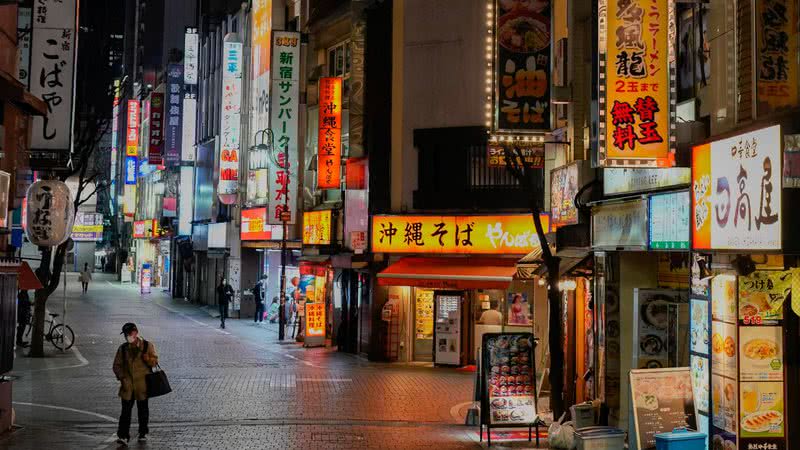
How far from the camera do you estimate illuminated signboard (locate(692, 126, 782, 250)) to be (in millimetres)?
11211

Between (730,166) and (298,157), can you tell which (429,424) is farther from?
(298,157)

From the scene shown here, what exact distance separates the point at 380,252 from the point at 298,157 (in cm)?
1010

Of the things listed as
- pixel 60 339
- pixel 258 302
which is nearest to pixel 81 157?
pixel 60 339

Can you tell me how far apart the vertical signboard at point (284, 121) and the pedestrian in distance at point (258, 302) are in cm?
625

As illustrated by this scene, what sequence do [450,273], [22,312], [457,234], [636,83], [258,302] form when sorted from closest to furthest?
[636,83] → [450,273] → [457,234] → [22,312] → [258,302]

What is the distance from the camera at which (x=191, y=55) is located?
64.8 meters

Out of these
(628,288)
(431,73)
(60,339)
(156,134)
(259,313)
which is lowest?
(60,339)

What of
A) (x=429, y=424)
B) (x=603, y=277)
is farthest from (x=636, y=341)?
(x=429, y=424)

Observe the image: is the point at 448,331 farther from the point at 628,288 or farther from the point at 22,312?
the point at 22,312

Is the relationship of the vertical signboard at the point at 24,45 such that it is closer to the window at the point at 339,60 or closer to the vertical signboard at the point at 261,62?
the window at the point at 339,60

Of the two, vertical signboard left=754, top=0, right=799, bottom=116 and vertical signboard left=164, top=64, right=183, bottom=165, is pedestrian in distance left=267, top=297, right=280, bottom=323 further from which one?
vertical signboard left=754, top=0, right=799, bottom=116

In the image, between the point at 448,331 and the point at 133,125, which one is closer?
the point at 448,331

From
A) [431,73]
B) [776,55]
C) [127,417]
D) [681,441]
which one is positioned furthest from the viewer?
[431,73]

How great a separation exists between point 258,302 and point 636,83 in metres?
33.8
